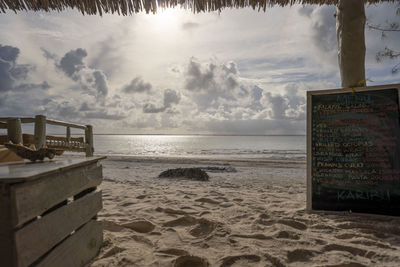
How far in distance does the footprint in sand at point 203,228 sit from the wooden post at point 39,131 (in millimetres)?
1821

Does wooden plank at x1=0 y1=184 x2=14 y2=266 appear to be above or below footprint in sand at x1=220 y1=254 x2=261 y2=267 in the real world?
above

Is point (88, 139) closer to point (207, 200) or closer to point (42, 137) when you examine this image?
point (42, 137)

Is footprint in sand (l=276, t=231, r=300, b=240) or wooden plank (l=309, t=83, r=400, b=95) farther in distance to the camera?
wooden plank (l=309, t=83, r=400, b=95)

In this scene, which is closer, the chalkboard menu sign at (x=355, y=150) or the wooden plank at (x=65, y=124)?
the wooden plank at (x=65, y=124)

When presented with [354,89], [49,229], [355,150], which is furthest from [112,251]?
[354,89]

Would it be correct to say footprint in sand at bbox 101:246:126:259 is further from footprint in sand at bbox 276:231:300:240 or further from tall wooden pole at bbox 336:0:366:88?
tall wooden pole at bbox 336:0:366:88

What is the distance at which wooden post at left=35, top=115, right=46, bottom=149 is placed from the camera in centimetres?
236

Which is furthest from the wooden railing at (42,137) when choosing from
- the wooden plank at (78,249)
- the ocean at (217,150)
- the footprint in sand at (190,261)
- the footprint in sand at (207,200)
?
the ocean at (217,150)

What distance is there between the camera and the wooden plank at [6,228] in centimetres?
110

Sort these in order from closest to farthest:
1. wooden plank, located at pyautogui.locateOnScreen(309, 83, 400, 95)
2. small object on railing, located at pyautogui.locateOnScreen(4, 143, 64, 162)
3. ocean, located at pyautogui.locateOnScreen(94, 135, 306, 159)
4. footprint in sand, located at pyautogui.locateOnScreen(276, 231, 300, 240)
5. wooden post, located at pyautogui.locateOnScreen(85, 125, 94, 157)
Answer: small object on railing, located at pyautogui.locateOnScreen(4, 143, 64, 162)
footprint in sand, located at pyautogui.locateOnScreen(276, 231, 300, 240)
wooden plank, located at pyautogui.locateOnScreen(309, 83, 400, 95)
wooden post, located at pyautogui.locateOnScreen(85, 125, 94, 157)
ocean, located at pyautogui.locateOnScreen(94, 135, 306, 159)

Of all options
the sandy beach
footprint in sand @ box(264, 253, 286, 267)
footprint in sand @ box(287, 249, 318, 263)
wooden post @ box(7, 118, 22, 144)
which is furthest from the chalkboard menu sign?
wooden post @ box(7, 118, 22, 144)

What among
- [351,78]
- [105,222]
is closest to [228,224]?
[105,222]

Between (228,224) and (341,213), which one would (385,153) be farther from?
(228,224)

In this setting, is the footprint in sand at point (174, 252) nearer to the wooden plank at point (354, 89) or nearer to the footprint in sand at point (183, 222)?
the footprint in sand at point (183, 222)
